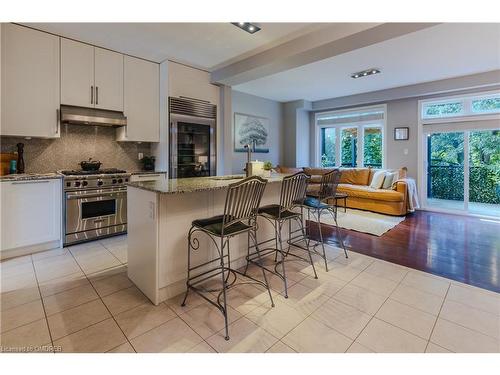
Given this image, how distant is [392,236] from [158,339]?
3585 millimetres

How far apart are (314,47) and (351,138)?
460 centimetres

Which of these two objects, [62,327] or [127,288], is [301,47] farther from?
[62,327]

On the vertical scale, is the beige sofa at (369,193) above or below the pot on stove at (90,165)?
below

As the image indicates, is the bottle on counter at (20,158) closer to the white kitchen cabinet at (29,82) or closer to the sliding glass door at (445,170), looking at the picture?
the white kitchen cabinet at (29,82)

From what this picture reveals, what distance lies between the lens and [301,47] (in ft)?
10.7

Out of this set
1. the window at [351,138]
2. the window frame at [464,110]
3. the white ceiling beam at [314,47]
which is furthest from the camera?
the window at [351,138]

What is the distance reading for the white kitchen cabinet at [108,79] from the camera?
3.71 m

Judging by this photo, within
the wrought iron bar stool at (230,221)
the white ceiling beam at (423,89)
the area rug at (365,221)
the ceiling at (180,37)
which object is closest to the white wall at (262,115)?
the white ceiling beam at (423,89)

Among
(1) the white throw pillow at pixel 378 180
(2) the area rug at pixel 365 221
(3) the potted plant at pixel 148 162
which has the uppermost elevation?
(3) the potted plant at pixel 148 162

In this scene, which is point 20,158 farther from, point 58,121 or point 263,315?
point 263,315

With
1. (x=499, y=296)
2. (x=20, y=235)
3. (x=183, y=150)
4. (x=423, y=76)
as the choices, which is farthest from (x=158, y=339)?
(x=423, y=76)

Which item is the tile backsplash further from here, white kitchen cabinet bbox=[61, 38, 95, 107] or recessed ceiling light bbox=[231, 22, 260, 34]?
recessed ceiling light bbox=[231, 22, 260, 34]

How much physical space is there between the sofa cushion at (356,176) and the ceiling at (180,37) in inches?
160

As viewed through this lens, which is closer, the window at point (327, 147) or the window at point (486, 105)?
the window at point (486, 105)
